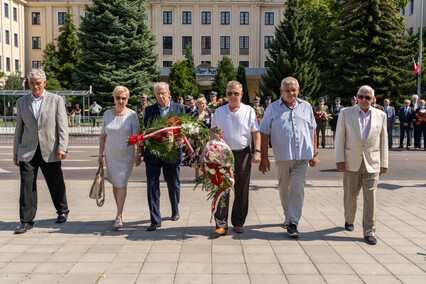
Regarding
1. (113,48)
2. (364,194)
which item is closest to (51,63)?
(113,48)

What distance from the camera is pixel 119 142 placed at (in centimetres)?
618

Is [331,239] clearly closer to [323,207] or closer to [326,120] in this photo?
[323,207]

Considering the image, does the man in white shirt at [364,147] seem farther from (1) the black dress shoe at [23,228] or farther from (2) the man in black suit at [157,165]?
(1) the black dress shoe at [23,228]

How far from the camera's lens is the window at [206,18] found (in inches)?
2549

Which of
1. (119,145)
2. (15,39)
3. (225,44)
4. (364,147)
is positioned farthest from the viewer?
(225,44)

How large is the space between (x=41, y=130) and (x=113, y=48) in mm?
28800

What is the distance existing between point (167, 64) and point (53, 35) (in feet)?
59.6

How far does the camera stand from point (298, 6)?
4062 cm

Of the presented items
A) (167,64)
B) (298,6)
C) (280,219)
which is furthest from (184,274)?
(167,64)

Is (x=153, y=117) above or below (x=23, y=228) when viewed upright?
above

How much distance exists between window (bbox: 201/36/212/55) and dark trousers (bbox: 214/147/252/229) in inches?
2386

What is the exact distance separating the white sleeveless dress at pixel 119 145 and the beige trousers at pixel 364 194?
3.04 meters

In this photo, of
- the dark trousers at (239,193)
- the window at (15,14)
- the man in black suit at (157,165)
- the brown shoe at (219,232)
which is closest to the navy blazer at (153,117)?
the man in black suit at (157,165)

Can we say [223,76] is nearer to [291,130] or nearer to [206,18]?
[206,18]
